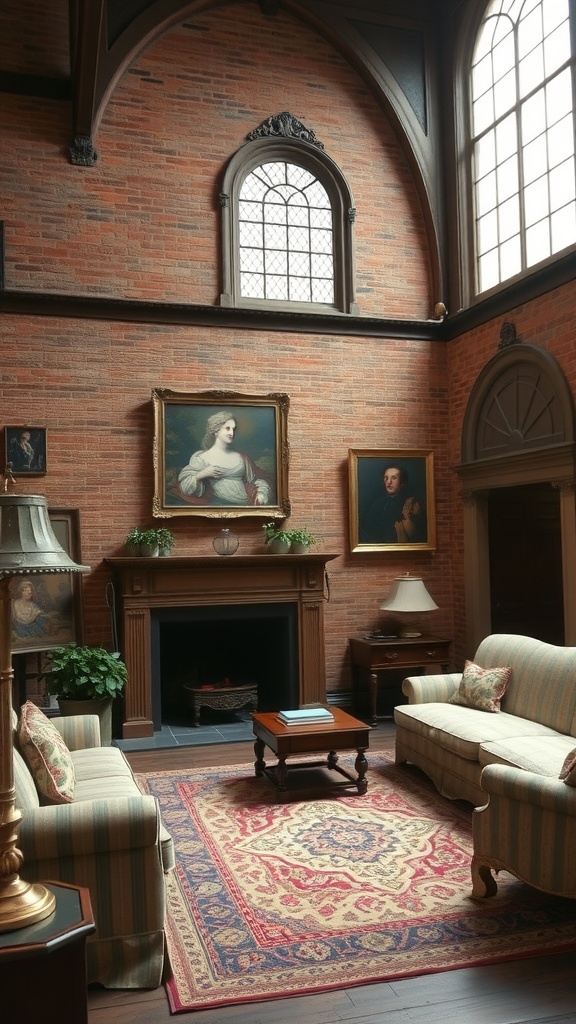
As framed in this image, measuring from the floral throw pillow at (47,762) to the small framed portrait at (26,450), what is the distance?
406 cm

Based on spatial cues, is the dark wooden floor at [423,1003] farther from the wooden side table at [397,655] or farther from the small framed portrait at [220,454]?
the small framed portrait at [220,454]

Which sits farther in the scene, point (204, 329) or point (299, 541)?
point (204, 329)

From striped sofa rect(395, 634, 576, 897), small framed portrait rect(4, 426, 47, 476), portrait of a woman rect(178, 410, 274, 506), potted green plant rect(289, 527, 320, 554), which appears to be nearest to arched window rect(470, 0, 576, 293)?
portrait of a woman rect(178, 410, 274, 506)

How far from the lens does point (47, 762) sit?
3.87 meters

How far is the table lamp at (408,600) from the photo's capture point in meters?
8.23

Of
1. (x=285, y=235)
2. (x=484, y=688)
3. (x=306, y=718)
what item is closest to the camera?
(x=306, y=718)

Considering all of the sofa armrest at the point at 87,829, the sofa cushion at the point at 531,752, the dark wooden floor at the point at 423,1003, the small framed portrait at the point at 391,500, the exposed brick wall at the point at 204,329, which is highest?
the exposed brick wall at the point at 204,329

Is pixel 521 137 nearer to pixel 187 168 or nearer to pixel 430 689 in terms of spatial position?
pixel 187 168

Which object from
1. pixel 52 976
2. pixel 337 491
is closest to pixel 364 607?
pixel 337 491

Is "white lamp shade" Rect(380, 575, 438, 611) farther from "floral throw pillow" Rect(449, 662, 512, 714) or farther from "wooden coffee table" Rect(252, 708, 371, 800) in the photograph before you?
"wooden coffee table" Rect(252, 708, 371, 800)

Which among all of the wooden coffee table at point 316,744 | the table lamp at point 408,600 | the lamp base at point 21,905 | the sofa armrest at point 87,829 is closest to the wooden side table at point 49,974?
the lamp base at point 21,905

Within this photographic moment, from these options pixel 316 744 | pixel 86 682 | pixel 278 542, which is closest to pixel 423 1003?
pixel 316 744

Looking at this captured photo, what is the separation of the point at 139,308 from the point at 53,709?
4.01m

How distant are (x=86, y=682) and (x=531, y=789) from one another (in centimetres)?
423
